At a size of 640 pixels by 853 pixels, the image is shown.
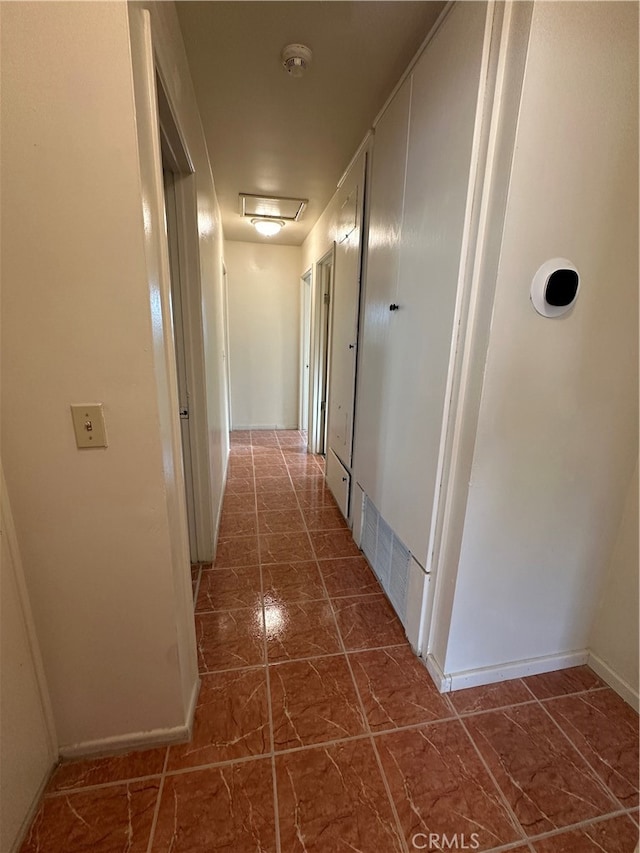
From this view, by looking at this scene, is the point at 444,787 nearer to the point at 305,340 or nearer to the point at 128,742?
the point at 128,742

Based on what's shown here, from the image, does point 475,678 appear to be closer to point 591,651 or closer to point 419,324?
point 591,651

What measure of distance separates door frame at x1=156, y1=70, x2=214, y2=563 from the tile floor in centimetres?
48

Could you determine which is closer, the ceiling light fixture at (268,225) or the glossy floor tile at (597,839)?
the glossy floor tile at (597,839)

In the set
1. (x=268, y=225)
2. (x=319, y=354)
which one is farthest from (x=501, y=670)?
(x=268, y=225)

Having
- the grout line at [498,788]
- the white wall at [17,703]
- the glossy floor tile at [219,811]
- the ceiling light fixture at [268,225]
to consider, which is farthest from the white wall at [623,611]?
the ceiling light fixture at [268,225]

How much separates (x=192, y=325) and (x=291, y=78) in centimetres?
121

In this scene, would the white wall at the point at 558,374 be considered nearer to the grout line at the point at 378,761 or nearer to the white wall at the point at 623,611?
the white wall at the point at 623,611

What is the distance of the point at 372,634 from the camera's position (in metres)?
1.69

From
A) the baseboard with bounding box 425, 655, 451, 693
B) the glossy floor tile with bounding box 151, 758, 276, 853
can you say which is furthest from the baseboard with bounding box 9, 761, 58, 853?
the baseboard with bounding box 425, 655, 451, 693

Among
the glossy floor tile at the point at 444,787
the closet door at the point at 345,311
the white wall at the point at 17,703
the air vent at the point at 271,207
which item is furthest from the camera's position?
the air vent at the point at 271,207

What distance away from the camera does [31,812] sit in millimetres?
1010

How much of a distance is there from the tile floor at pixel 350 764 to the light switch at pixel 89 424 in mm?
1086

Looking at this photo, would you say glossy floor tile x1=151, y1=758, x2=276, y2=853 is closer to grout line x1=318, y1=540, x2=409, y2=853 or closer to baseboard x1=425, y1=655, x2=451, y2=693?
grout line x1=318, y1=540, x2=409, y2=853

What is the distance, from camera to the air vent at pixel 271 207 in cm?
303
